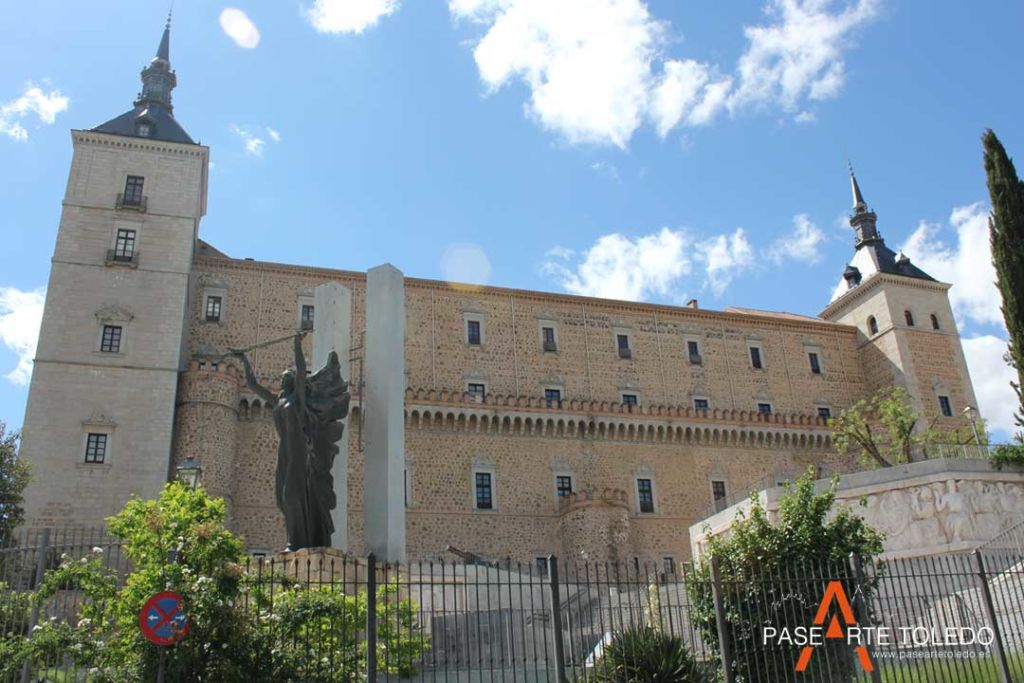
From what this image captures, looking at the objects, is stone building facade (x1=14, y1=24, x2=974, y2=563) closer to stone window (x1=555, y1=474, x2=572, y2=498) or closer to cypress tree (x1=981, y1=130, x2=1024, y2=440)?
stone window (x1=555, y1=474, x2=572, y2=498)

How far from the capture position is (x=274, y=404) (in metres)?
13.3

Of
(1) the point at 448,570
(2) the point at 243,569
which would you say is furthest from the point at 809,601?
(1) the point at 448,570

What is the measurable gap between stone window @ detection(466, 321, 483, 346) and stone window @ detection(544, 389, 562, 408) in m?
3.41

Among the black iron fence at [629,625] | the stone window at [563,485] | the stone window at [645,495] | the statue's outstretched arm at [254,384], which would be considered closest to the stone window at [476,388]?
the stone window at [563,485]

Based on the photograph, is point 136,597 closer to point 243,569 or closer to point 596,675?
point 243,569

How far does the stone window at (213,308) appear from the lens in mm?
32750

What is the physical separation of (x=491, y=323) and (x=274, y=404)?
937 inches

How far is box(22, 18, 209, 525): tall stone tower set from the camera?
26.8 meters

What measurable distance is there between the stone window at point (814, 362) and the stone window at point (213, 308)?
85.2ft

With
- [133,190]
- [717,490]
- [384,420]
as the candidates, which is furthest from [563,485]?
[384,420]

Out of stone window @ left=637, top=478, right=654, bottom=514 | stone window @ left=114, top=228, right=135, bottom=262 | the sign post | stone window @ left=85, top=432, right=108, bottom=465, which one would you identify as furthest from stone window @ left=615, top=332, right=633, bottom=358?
the sign post

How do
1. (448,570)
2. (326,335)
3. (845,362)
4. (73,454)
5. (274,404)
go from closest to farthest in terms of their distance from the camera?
(274,404)
(326,335)
(448,570)
(73,454)
(845,362)

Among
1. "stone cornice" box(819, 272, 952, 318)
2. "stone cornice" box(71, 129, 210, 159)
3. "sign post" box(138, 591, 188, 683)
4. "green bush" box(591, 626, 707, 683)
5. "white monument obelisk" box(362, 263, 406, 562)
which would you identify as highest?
"stone cornice" box(71, 129, 210, 159)

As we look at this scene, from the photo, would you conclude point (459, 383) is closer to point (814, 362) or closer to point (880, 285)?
point (814, 362)
